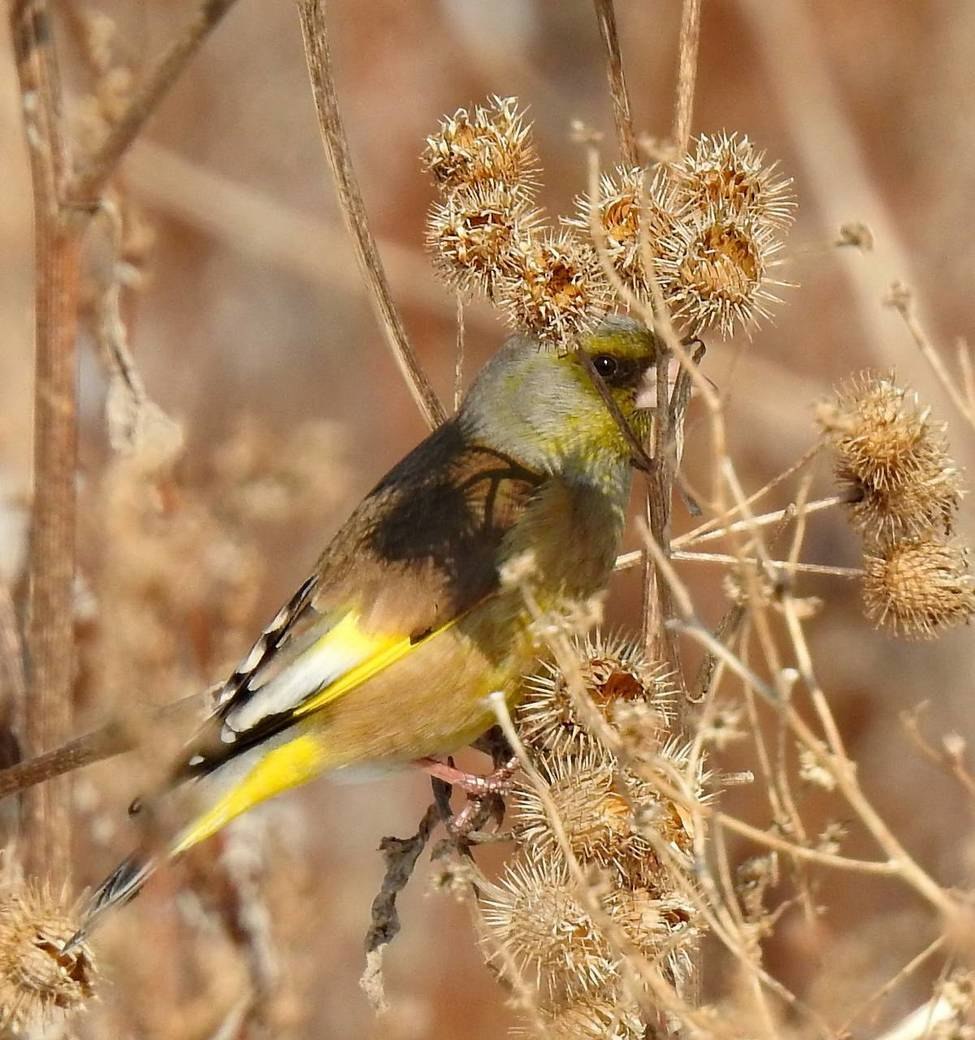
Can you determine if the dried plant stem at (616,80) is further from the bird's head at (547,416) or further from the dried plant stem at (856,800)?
the dried plant stem at (856,800)

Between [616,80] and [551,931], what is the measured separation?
1237 millimetres

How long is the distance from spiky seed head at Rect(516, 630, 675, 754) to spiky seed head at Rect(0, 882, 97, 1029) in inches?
28.8

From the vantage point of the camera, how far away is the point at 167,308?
6.41m

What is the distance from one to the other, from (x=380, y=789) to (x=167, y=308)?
7.29 ft

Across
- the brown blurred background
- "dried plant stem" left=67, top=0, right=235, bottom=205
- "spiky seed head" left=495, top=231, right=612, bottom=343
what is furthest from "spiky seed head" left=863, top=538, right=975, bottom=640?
the brown blurred background

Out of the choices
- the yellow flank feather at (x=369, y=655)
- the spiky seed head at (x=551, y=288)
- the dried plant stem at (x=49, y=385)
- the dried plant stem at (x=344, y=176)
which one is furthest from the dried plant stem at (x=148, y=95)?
the yellow flank feather at (x=369, y=655)

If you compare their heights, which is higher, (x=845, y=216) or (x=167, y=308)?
(x=167, y=308)

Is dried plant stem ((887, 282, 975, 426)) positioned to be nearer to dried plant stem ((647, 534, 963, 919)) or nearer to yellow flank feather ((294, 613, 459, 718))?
dried plant stem ((647, 534, 963, 919))

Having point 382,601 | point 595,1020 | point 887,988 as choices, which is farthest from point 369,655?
point 887,988

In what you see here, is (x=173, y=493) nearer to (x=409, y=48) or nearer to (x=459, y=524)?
(x=459, y=524)

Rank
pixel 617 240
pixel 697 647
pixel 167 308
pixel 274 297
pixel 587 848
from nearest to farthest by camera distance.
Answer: pixel 587 848, pixel 617 240, pixel 697 647, pixel 167 308, pixel 274 297

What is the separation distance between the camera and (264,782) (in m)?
2.94

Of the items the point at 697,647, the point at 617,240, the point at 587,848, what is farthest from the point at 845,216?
the point at 587,848

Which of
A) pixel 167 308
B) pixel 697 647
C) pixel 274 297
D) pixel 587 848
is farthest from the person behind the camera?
pixel 274 297
